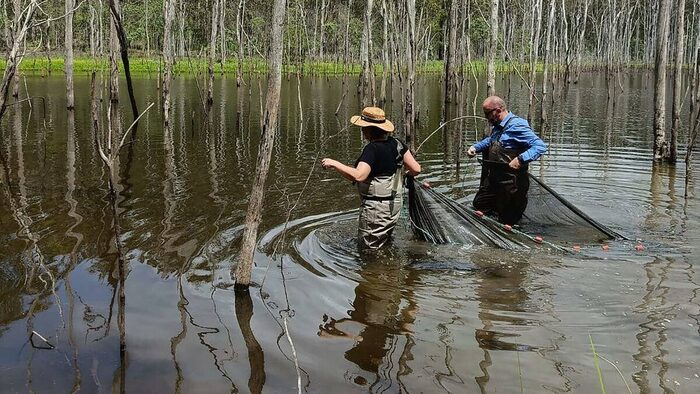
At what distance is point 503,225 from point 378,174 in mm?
1653

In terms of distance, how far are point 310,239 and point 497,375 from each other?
384 centimetres

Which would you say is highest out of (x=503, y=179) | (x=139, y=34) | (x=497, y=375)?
(x=139, y=34)

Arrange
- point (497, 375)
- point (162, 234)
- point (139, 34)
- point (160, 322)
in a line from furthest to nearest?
point (139, 34) → point (162, 234) → point (160, 322) → point (497, 375)

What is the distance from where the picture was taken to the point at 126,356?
14.5 feet

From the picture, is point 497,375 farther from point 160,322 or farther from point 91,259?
point 91,259

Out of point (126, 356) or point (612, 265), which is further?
point (612, 265)

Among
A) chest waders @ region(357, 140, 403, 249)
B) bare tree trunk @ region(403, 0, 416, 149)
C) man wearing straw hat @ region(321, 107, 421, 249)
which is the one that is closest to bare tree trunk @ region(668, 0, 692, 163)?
bare tree trunk @ region(403, 0, 416, 149)

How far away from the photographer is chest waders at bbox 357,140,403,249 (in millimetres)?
6605

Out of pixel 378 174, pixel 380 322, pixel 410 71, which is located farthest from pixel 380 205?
pixel 410 71

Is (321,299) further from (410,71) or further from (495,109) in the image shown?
(410,71)

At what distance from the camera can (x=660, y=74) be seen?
1263 cm

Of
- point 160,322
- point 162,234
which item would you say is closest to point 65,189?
point 162,234

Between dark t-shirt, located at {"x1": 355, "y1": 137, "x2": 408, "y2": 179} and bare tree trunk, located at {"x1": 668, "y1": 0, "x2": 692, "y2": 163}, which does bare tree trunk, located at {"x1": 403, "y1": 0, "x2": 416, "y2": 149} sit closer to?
bare tree trunk, located at {"x1": 668, "y1": 0, "x2": 692, "y2": 163}

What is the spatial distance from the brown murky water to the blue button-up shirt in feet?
3.74
